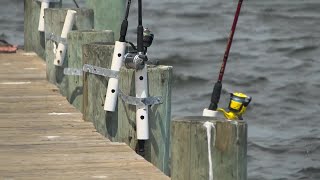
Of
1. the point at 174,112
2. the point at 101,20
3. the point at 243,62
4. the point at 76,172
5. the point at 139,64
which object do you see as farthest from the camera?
the point at 243,62

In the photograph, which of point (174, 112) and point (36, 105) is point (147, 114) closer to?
point (36, 105)

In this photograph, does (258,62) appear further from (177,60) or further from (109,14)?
(109,14)

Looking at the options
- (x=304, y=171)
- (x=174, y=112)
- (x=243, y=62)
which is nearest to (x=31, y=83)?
(x=304, y=171)

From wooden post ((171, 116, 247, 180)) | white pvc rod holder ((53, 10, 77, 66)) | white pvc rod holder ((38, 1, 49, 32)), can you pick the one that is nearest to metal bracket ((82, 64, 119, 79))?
white pvc rod holder ((53, 10, 77, 66))

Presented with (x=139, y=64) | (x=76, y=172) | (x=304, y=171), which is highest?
(x=139, y=64)

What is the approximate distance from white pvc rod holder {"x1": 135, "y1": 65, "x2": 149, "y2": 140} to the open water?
17.2 feet

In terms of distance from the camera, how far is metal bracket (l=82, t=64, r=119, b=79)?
973 centimetres

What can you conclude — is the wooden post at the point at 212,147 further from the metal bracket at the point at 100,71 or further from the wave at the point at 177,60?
the wave at the point at 177,60

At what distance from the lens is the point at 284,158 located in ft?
49.7

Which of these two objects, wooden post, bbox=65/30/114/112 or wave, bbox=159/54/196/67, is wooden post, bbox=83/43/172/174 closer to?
wooden post, bbox=65/30/114/112

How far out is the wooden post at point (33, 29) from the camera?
14148 millimetres

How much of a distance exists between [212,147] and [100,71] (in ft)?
10.1

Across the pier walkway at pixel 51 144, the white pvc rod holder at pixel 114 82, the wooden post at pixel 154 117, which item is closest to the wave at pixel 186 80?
the pier walkway at pixel 51 144

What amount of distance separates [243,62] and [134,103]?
44.3ft
